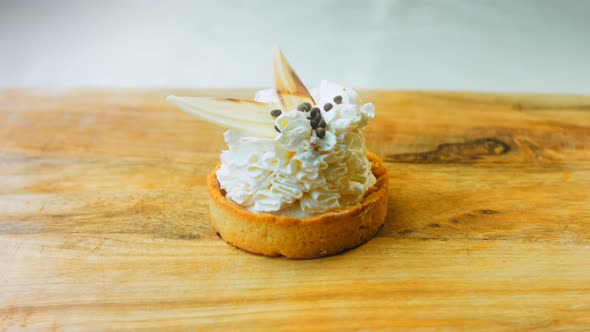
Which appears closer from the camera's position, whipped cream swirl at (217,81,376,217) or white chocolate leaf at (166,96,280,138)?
A: whipped cream swirl at (217,81,376,217)

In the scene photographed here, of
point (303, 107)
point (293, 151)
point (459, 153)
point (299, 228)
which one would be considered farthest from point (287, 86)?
point (459, 153)

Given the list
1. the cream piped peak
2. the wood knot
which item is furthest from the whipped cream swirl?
the wood knot

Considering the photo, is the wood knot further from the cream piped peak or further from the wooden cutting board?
the cream piped peak

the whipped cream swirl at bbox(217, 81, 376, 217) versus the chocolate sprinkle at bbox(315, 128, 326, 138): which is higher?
the chocolate sprinkle at bbox(315, 128, 326, 138)

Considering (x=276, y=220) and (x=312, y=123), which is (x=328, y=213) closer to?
(x=276, y=220)

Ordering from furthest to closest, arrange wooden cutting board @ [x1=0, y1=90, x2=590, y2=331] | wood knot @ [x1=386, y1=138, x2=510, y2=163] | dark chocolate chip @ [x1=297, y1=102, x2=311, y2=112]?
wood knot @ [x1=386, y1=138, x2=510, y2=163]
dark chocolate chip @ [x1=297, y1=102, x2=311, y2=112]
wooden cutting board @ [x1=0, y1=90, x2=590, y2=331]

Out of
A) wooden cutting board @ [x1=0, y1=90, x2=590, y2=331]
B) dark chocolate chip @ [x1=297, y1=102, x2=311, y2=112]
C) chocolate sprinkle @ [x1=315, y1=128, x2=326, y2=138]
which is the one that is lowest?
wooden cutting board @ [x1=0, y1=90, x2=590, y2=331]

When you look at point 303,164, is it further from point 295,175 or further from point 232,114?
point 232,114

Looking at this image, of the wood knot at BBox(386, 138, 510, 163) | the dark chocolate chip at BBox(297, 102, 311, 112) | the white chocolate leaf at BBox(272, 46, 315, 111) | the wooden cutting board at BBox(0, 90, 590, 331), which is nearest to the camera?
the wooden cutting board at BBox(0, 90, 590, 331)
